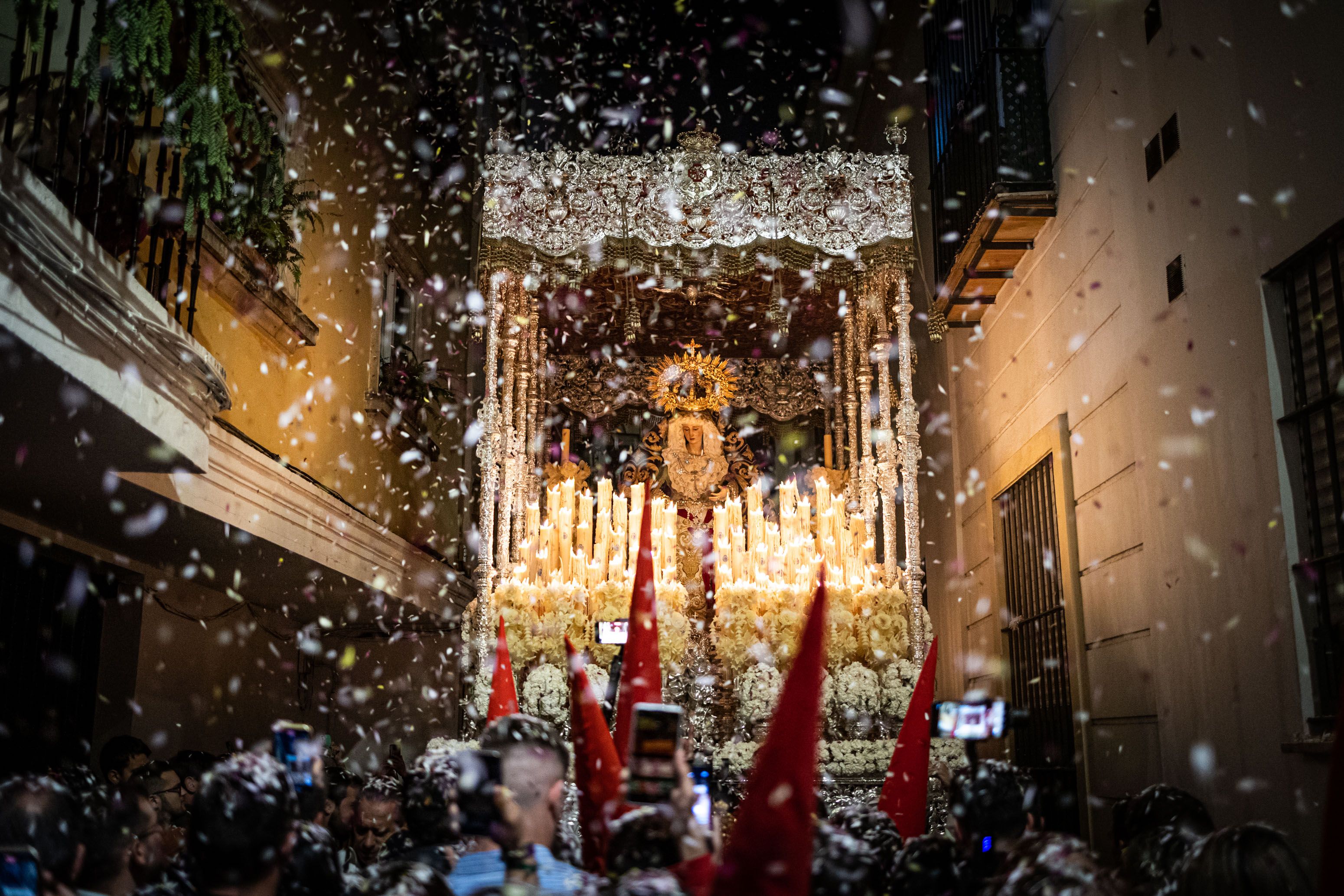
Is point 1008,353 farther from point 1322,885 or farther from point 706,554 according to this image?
point 1322,885

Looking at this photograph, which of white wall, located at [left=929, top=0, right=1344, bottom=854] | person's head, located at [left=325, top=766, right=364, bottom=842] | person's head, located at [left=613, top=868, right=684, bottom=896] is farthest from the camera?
person's head, located at [left=325, top=766, right=364, bottom=842]

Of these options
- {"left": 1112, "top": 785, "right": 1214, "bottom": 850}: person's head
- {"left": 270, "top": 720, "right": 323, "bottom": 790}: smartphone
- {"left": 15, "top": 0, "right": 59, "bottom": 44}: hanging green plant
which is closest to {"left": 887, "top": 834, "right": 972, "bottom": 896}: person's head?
{"left": 1112, "top": 785, "right": 1214, "bottom": 850}: person's head

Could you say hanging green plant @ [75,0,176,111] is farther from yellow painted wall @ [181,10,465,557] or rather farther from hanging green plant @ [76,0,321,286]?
yellow painted wall @ [181,10,465,557]

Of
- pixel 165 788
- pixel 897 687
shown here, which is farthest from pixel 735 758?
pixel 165 788

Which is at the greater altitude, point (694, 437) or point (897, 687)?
point (694, 437)

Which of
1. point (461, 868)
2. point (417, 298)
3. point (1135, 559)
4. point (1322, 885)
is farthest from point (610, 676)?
point (417, 298)

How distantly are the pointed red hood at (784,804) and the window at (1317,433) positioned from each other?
2980 millimetres

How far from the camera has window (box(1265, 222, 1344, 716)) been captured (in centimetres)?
410

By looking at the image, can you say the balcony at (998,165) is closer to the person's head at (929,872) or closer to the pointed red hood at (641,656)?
the pointed red hood at (641,656)

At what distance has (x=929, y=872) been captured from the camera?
2.66 m

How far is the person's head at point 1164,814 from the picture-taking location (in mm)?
3102

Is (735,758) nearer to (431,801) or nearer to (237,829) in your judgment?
(431,801)

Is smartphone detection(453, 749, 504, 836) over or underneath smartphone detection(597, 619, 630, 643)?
underneath

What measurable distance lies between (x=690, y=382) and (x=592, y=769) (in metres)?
8.11
